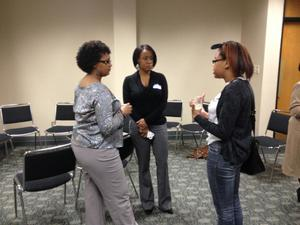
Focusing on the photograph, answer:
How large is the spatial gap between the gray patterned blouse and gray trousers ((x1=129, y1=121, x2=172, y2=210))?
2.36 feet

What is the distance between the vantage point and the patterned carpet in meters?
2.75

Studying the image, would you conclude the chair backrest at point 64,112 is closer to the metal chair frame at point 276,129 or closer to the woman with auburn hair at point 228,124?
the metal chair frame at point 276,129

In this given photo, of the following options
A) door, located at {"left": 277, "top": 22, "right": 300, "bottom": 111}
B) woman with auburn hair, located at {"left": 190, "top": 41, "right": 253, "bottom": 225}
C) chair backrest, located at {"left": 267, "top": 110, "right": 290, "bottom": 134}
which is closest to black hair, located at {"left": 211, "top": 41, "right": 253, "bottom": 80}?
woman with auburn hair, located at {"left": 190, "top": 41, "right": 253, "bottom": 225}

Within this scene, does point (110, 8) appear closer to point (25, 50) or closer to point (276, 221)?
point (25, 50)

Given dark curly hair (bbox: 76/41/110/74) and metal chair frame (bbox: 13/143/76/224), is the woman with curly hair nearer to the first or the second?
dark curly hair (bbox: 76/41/110/74)

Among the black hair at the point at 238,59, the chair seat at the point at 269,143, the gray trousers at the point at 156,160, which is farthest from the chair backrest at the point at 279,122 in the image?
the black hair at the point at 238,59

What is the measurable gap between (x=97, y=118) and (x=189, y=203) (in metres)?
1.68

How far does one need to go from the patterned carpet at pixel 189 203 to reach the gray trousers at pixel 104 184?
24.2 inches

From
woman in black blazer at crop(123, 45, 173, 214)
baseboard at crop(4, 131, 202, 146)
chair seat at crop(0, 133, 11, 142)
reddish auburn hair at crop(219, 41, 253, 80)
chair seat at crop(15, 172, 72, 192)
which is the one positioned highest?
reddish auburn hair at crop(219, 41, 253, 80)

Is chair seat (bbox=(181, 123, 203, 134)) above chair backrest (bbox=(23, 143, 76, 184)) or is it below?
below

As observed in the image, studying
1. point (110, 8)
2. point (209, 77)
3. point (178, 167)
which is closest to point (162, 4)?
Result: point (110, 8)

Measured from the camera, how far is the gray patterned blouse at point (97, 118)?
71.9 inches

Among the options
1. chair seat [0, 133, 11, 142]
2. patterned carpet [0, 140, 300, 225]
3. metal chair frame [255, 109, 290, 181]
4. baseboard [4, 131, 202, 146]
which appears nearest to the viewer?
patterned carpet [0, 140, 300, 225]

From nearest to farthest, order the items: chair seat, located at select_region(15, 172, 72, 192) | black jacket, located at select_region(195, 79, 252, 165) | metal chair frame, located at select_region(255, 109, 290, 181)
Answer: black jacket, located at select_region(195, 79, 252, 165), chair seat, located at select_region(15, 172, 72, 192), metal chair frame, located at select_region(255, 109, 290, 181)
